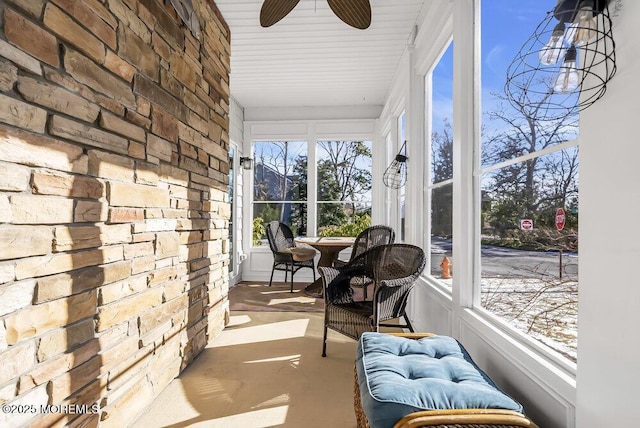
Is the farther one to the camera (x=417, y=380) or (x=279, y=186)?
(x=279, y=186)

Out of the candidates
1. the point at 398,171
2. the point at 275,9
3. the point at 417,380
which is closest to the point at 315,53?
the point at 398,171

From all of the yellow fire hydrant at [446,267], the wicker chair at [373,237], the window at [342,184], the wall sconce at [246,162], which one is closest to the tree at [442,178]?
the yellow fire hydrant at [446,267]

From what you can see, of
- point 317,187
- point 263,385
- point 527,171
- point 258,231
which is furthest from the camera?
point 258,231

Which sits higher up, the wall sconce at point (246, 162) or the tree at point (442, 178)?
the wall sconce at point (246, 162)

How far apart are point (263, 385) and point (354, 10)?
7.90 ft

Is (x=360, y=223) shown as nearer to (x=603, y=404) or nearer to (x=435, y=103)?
(x=435, y=103)

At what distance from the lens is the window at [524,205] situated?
129 centimetres

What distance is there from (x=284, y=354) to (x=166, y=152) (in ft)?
5.80

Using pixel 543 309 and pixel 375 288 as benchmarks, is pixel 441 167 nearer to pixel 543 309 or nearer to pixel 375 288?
pixel 375 288

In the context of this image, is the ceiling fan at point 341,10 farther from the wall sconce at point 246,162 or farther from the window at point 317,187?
the window at point 317,187

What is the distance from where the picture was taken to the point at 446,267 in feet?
9.09

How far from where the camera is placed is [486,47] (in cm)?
197

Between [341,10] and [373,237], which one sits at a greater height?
[341,10]

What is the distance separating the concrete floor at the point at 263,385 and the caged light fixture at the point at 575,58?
1.79 m
